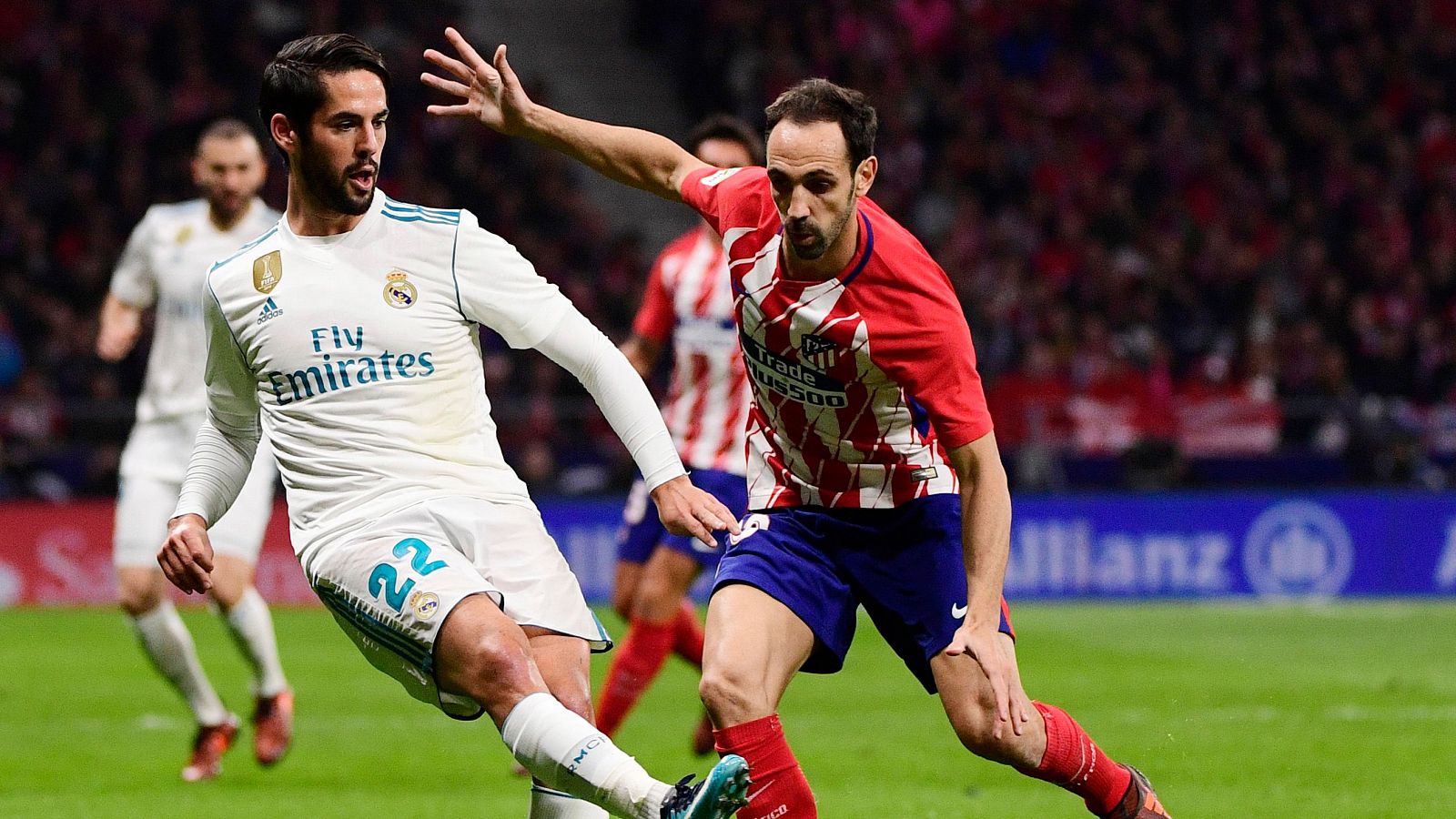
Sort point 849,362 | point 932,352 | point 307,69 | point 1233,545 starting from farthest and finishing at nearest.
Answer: point 1233,545 < point 849,362 < point 932,352 < point 307,69

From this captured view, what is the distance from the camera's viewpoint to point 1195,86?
2177cm

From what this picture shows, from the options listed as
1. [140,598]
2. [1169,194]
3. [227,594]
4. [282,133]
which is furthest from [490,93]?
[1169,194]

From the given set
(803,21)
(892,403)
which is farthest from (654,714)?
(803,21)

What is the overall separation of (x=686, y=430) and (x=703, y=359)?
321mm

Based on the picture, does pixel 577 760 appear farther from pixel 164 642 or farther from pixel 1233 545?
pixel 1233 545

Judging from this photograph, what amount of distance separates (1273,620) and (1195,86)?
923 cm

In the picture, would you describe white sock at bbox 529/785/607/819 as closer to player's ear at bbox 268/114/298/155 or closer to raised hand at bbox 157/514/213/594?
raised hand at bbox 157/514/213/594

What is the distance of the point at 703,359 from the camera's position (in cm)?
820

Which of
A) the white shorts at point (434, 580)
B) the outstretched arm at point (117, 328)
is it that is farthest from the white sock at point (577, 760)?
the outstretched arm at point (117, 328)

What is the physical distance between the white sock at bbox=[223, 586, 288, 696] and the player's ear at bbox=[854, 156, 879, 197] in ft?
13.2

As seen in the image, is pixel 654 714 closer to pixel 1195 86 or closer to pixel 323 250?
pixel 323 250

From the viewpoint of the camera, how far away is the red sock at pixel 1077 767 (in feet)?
17.1

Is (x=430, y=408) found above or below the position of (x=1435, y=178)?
below

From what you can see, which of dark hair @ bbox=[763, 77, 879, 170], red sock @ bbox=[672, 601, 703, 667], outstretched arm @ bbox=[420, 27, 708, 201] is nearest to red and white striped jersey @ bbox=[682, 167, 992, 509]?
outstretched arm @ bbox=[420, 27, 708, 201]
